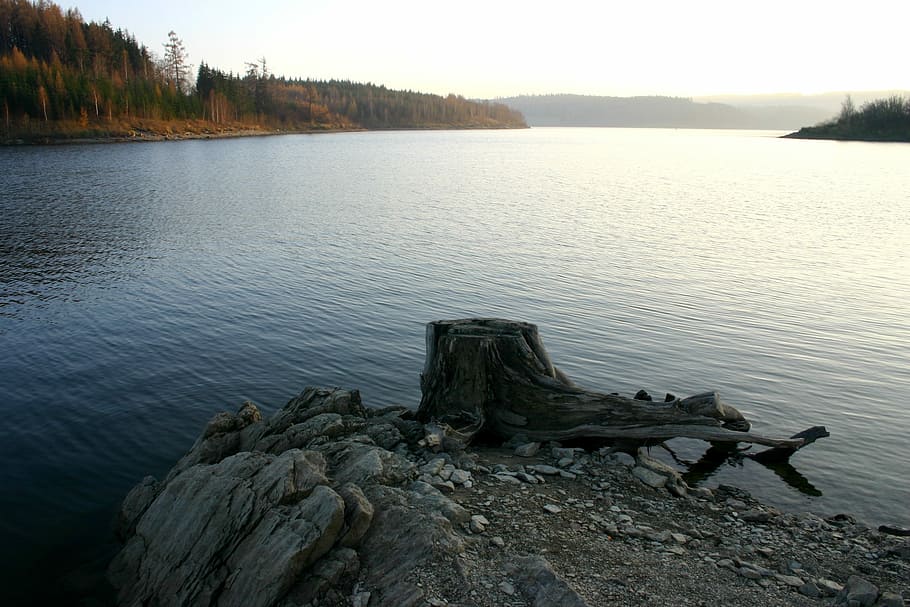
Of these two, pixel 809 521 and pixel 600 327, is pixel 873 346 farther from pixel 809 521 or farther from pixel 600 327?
pixel 809 521

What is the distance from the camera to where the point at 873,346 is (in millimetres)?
25844

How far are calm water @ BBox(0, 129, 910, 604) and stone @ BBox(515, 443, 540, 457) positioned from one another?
4.77 meters

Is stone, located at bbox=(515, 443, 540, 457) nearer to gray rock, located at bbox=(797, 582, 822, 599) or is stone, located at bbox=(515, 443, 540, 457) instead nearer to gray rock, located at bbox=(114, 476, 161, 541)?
gray rock, located at bbox=(797, 582, 822, 599)

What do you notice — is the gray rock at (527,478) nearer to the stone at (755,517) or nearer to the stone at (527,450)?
the stone at (527,450)

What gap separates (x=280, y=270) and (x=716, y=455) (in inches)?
1074

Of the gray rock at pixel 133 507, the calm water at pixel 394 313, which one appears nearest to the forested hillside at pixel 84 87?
the calm water at pixel 394 313

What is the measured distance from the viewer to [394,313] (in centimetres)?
2981

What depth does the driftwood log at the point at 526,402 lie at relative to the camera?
1505cm

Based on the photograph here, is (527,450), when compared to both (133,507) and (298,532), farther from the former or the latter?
(133,507)

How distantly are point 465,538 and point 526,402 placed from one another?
568cm

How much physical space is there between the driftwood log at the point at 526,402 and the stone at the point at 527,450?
667mm

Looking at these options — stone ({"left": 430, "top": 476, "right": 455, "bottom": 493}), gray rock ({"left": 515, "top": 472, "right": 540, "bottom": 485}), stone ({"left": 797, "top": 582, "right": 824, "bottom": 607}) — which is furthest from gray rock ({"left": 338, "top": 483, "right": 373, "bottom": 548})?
stone ({"left": 797, "top": 582, "right": 824, "bottom": 607})

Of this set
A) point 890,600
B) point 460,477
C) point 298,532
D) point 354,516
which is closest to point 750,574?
point 890,600

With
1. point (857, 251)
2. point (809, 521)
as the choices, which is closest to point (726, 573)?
point (809, 521)
